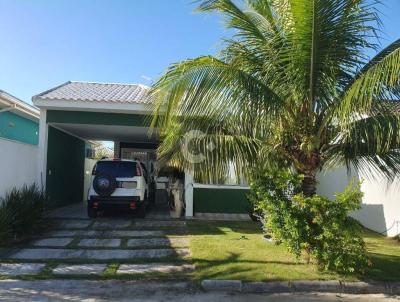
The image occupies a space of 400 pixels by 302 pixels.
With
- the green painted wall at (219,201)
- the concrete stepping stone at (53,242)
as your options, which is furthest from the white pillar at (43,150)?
the green painted wall at (219,201)

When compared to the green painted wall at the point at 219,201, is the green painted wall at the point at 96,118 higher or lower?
higher

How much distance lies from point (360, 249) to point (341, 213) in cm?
69

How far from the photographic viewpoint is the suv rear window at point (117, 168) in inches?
540

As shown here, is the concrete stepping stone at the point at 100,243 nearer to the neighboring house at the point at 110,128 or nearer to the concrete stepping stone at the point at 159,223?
the concrete stepping stone at the point at 159,223

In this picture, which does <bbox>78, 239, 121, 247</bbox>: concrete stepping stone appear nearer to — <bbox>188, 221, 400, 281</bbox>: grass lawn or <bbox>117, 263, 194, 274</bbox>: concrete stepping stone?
<bbox>188, 221, 400, 281</bbox>: grass lawn

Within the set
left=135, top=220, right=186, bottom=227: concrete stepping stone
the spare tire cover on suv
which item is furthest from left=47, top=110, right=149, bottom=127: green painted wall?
left=135, top=220, right=186, bottom=227: concrete stepping stone

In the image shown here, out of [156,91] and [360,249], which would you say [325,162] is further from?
A: [156,91]

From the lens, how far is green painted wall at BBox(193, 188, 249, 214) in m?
15.1

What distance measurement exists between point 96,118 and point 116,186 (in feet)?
7.98

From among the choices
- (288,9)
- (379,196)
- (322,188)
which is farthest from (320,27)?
(322,188)

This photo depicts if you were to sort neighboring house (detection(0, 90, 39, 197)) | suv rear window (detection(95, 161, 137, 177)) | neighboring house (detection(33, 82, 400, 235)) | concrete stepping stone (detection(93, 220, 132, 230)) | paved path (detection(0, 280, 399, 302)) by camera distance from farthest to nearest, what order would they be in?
suv rear window (detection(95, 161, 137, 177))
neighboring house (detection(33, 82, 400, 235))
concrete stepping stone (detection(93, 220, 132, 230))
neighboring house (detection(0, 90, 39, 197))
paved path (detection(0, 280, 399, 302))

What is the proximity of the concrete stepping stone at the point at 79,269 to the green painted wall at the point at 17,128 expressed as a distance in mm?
8510

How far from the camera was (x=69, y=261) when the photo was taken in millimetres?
8688

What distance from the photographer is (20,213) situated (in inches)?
431
